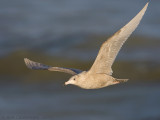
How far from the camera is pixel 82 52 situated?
21.4 m

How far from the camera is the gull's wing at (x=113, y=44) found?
39.2 ft

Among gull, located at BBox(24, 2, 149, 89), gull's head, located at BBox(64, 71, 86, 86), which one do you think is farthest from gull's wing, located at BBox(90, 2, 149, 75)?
gull's head, located at BBox(64, 71, 86, 86)

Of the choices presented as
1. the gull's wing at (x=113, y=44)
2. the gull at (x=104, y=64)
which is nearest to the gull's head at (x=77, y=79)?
the gull at (x=104, y=64)

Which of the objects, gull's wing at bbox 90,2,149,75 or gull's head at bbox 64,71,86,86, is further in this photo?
gull's head at bbox 64,71,86,86

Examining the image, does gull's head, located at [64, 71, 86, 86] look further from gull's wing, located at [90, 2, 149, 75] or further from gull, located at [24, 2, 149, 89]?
gull's wing, located at [90, 2, 149, 75]

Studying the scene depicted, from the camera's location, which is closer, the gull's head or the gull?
the gull

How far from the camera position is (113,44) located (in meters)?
12.1

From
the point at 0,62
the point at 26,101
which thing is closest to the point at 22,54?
the point at 0,62

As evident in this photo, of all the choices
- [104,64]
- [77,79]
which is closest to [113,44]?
[104,64]

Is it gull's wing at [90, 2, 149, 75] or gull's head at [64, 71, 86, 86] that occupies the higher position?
gull's wing at [90, 2, 149, 75]

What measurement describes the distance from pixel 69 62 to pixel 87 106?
10.4 feet

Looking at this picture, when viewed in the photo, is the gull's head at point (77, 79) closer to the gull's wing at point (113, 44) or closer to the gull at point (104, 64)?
the gull at point (104, 64)

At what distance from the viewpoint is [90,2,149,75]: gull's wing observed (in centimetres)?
1195

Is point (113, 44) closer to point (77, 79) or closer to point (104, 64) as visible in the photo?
point (104, 64)
